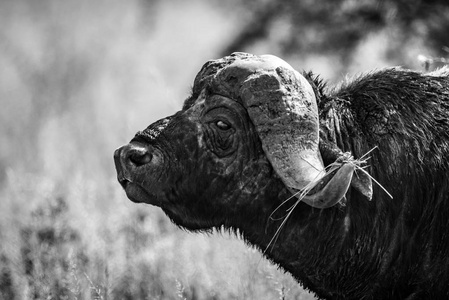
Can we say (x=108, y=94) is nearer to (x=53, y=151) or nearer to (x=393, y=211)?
(x=53, y=151)

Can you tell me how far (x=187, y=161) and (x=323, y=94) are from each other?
1.01 metres

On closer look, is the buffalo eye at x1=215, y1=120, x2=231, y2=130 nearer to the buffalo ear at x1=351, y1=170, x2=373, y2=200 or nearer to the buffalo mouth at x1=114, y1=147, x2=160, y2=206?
the buffalo mouth at x1=114, y1=147, x2=160, y2=206

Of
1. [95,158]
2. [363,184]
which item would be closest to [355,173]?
[363,184]

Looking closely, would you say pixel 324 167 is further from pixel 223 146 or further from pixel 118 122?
pixel 118 122

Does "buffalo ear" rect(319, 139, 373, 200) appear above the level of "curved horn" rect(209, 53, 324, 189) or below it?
below

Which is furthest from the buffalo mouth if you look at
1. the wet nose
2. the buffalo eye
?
the buffalo eye

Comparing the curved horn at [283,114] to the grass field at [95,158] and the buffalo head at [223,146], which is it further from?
the grass field at [95,158]

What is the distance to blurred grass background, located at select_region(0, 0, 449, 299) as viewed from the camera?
24.3ft

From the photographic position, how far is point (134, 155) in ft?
16.5

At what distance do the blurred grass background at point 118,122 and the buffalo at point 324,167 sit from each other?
33.6 inches

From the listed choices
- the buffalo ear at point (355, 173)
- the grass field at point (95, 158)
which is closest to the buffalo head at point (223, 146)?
the buffalo ear at point (355, 173)

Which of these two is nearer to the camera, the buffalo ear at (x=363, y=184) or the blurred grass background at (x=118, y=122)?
the buffalo ear at (x=363, y=184)

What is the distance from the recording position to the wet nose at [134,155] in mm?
5016

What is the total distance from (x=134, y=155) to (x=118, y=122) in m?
8.43
